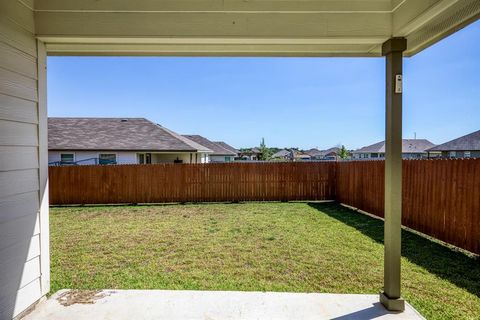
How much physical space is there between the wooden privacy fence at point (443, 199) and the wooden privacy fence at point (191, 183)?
3797 mm

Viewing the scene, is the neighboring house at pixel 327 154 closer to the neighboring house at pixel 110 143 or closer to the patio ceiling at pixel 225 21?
the neighboring house at pixel 110 143

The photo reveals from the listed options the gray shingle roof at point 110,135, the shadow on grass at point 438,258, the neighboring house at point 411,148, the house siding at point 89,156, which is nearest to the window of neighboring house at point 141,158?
the house siding at point 89,156

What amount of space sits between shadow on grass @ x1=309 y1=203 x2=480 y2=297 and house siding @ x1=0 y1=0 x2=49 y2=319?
4.61 m

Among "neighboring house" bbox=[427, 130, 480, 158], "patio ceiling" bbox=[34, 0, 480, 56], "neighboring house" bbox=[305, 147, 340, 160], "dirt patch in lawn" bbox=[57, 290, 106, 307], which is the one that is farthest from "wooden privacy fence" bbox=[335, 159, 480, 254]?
"neighboring house" bbox=[305, 147, 340, 160]

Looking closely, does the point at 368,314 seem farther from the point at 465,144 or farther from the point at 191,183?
the point at 465,144

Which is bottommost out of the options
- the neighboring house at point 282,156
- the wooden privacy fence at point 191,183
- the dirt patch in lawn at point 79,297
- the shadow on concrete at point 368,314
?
the dirt patch in lawn at point 79,297

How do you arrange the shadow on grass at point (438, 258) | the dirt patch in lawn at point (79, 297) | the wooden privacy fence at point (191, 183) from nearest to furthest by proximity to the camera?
1. the dirt patch in lawn at point (79, 297)
2. the shadow on grass at point (438, 258)
3. the wooden privacy fence at point (191, 183)

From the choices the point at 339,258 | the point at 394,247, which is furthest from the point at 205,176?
the point at 394,247

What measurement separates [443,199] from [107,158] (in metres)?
14.8

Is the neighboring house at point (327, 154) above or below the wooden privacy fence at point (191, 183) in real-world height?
above

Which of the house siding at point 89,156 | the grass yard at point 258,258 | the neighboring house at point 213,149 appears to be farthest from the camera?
the neighboring house at point 213,149

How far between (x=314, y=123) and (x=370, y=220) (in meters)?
53.8

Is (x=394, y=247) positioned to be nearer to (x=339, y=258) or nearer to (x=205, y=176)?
(x=339, y=258)

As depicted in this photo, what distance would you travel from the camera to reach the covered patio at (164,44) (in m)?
2.62
